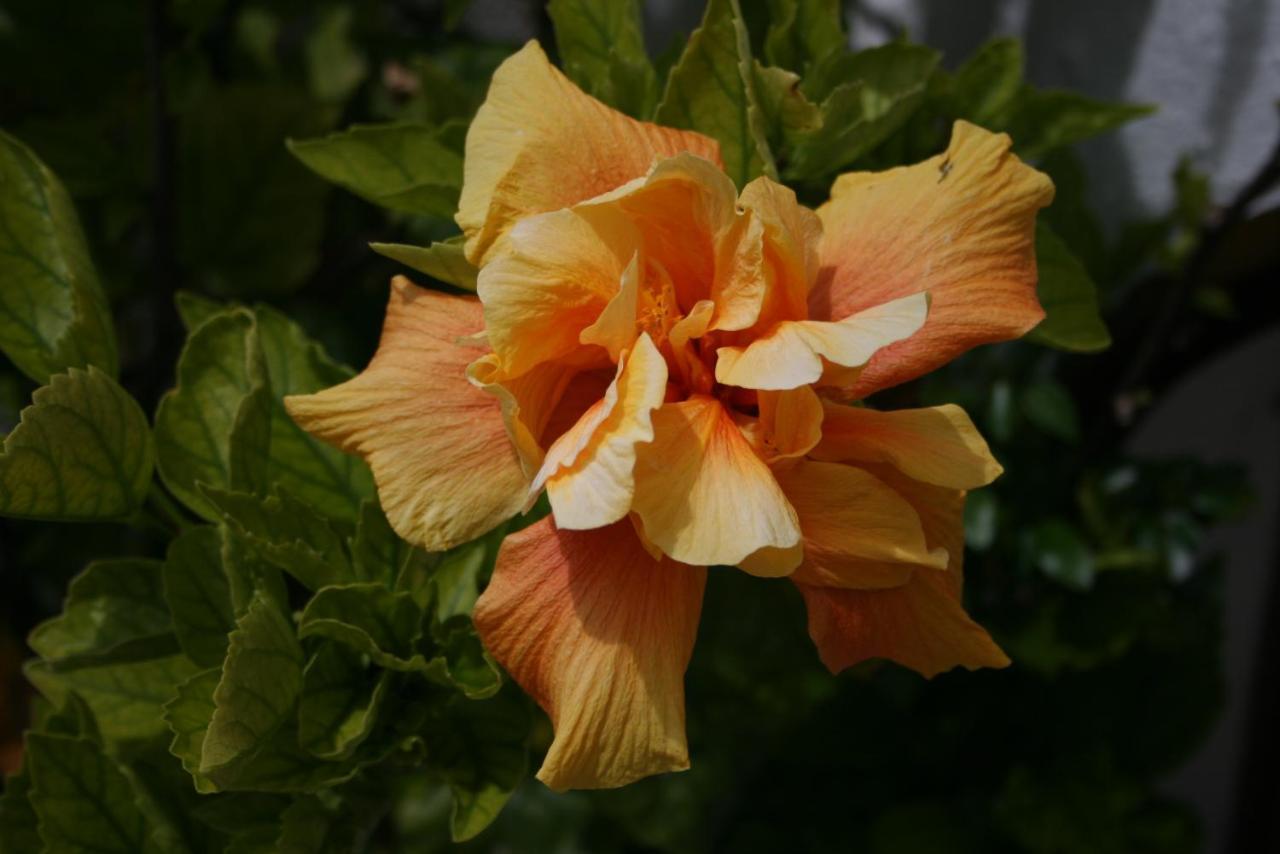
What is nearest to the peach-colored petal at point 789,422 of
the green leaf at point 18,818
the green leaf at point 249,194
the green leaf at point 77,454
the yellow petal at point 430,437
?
the yellow petal at point 430,437

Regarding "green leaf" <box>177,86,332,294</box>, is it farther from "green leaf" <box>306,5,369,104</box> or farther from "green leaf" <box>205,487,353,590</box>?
"green leaf" <box>205,487,353,590</box>

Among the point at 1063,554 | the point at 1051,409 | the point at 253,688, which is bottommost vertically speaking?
the point at 1063,554

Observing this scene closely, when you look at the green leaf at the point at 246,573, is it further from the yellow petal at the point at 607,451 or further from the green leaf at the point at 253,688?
the yellow petal at the point at 607,451

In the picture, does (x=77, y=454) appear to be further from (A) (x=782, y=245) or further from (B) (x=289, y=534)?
(A) (x=782, y=245)

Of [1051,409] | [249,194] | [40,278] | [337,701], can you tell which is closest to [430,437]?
[337,701]

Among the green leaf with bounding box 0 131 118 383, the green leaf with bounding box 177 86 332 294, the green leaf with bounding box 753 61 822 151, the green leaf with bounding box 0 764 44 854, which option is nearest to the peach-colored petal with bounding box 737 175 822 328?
the green leaf with bounding box 753 61 822 151

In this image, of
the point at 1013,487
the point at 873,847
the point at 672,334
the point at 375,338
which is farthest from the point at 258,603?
the point at 873,847
